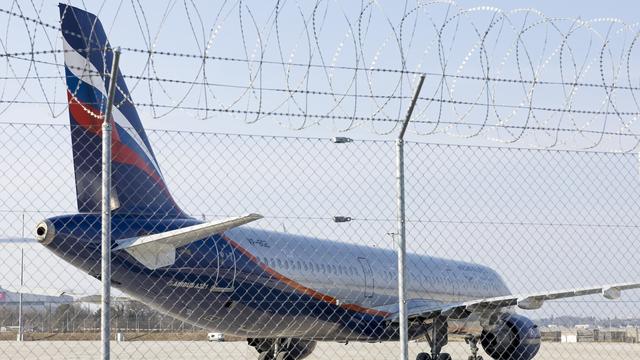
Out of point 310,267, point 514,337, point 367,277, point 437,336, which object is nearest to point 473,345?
point 514,337

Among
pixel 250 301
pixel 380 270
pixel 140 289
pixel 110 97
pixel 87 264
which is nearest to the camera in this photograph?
pixel 110 97

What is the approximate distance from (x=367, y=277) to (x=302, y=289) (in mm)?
2365

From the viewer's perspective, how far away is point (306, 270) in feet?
73.1

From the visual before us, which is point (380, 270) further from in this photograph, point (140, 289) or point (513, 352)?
point (140, 289)

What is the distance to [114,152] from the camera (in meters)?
18.0

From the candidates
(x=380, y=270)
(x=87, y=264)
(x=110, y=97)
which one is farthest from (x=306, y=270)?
(x=110, y=97)

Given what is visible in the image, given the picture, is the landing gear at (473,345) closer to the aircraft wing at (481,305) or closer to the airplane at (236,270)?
the airplane at (236,270)

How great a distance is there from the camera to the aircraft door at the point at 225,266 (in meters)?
19.8

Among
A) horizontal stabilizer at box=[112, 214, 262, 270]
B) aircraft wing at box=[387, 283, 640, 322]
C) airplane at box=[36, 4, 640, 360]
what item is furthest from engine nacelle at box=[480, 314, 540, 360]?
horizontal stabilizer at box=[112, 214, 262, 270]

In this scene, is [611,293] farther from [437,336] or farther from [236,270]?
[437,336]

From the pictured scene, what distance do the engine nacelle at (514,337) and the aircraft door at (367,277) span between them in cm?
287

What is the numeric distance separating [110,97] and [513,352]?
62.2 ft

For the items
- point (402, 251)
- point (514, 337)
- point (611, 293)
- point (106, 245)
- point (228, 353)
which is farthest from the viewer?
point (228, 353)

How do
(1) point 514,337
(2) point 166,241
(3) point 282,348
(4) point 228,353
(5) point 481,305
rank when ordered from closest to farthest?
(2) point 166,241
(5) point 481,305
(3) point 282,348
(1) point 514,337
(4) point 228,353
